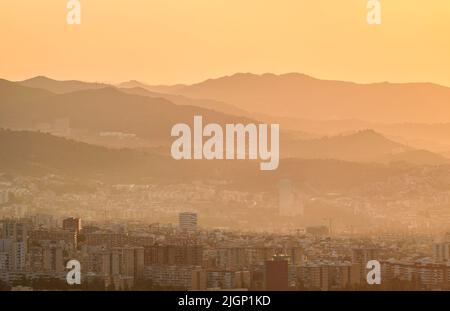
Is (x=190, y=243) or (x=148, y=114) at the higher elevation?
(x=148, y=114)

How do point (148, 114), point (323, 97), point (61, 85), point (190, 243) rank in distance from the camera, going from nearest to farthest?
1. point (190, 243)
2. point (61, 85)
3. point (148, 114)
4. point (323, 97)

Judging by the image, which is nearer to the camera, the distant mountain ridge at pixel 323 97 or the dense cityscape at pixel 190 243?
the dense cityscape at pixel 190 243

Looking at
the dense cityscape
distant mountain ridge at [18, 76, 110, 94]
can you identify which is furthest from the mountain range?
the dense cityscape

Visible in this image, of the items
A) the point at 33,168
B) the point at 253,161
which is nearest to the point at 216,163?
the point at 253,161

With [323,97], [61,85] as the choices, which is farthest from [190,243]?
[323,97]

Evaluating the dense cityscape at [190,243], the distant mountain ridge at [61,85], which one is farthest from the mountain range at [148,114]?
the dense cityscape at [190,243]

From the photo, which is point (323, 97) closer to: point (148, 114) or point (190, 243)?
point (148, 114)

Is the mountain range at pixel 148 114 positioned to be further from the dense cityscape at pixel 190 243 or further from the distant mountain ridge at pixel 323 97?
the dense cityscape at pixel 190 243

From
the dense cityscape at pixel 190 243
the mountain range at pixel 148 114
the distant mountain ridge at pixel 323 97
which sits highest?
the distant mountain ridge at pixel 323 97

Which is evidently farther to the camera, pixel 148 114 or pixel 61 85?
pixel 148 114

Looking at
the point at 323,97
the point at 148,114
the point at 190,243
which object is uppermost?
the point at 323,97

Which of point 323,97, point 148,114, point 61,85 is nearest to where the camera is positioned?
point 61,85

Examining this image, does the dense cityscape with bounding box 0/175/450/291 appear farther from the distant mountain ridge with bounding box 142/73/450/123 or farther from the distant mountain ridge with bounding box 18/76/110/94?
the distant mountain ridge with bounding box 142/73/450/123
